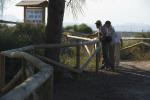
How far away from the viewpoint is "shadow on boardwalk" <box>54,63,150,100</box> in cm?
1076

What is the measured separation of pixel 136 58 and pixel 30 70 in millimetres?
15581

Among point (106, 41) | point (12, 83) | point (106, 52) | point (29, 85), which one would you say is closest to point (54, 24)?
point (106, 41)

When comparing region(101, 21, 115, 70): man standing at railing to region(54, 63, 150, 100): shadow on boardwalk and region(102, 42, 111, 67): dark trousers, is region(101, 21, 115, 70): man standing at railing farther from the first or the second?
region(54, 63, 150, 100): shadow on boardwalk

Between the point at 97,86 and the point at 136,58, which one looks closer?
the point at 97,86

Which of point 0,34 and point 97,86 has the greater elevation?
point 0,34

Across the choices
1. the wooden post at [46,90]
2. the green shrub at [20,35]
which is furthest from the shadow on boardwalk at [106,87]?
the wooden post at [46,90]

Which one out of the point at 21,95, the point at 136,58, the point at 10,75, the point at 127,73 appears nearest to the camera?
the point at 21,95

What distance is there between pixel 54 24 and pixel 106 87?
214 cm

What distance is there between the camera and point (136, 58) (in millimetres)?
22375

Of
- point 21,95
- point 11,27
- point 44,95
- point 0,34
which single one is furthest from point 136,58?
point 21,95

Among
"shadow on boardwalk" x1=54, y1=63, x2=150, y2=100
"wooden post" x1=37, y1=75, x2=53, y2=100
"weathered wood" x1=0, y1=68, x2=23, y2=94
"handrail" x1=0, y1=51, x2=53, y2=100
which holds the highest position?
"handrail" x1=0, y1=51, x2=53, y2=100

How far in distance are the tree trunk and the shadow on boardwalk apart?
81 cm

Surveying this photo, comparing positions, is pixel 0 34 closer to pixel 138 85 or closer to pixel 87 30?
pixel 138 85

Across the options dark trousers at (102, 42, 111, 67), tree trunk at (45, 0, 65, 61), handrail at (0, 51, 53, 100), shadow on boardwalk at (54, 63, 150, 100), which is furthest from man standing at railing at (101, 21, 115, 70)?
handrail at (0, 51, 53, 100)
